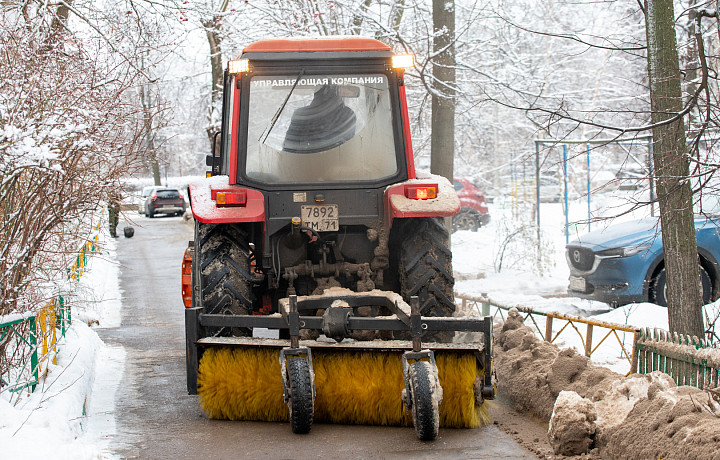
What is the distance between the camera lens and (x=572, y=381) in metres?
5.78

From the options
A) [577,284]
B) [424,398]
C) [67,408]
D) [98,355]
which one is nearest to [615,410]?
[424,398]

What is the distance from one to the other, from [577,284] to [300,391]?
6.11 m

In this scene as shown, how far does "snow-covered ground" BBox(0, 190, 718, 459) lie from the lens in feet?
15.1

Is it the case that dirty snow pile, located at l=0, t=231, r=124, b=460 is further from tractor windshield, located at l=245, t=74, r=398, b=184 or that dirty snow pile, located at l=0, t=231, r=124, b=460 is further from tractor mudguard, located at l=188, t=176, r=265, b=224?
tractor windshield, located at l=245, t=74, r=398, b=184

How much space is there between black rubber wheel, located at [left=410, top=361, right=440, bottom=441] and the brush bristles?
39 cm

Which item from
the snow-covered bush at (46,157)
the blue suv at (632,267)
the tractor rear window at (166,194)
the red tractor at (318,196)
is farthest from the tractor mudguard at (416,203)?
the tractor rear window at (166,194)

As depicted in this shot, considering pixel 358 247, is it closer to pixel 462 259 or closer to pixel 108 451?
pixel 108 451

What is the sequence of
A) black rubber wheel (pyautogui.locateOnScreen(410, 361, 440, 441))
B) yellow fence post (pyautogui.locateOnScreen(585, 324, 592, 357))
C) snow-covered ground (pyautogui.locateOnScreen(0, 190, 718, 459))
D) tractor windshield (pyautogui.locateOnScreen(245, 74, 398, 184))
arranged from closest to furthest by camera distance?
snow-covered ground (pyautogui.locateOnScreen(0, 190, 718, 459)) < black rubber wheel (pyautogui.locateOnScreen(410, 361, 440, 441)) < tractor windshield (pyautogui.locateOnScreen(245, 74, 398, 184)) < yellow fence post (pyautogui.locateOnScreen(585, 324, 592, 357))

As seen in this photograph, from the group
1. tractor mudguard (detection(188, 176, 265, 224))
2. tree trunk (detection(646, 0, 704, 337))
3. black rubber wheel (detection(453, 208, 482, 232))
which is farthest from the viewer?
black rubber wheel (detection(453, 208, 482, 232))

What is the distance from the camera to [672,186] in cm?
668

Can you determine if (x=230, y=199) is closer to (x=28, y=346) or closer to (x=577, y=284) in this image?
(x=28, y=346)

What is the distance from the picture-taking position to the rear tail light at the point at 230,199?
6.07 metres

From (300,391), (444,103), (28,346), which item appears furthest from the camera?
(444,103)

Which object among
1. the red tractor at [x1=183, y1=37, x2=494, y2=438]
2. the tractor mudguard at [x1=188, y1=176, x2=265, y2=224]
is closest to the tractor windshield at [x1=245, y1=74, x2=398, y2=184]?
the red tractor at [x1=183, y1=37, x2=494, y2=438]
